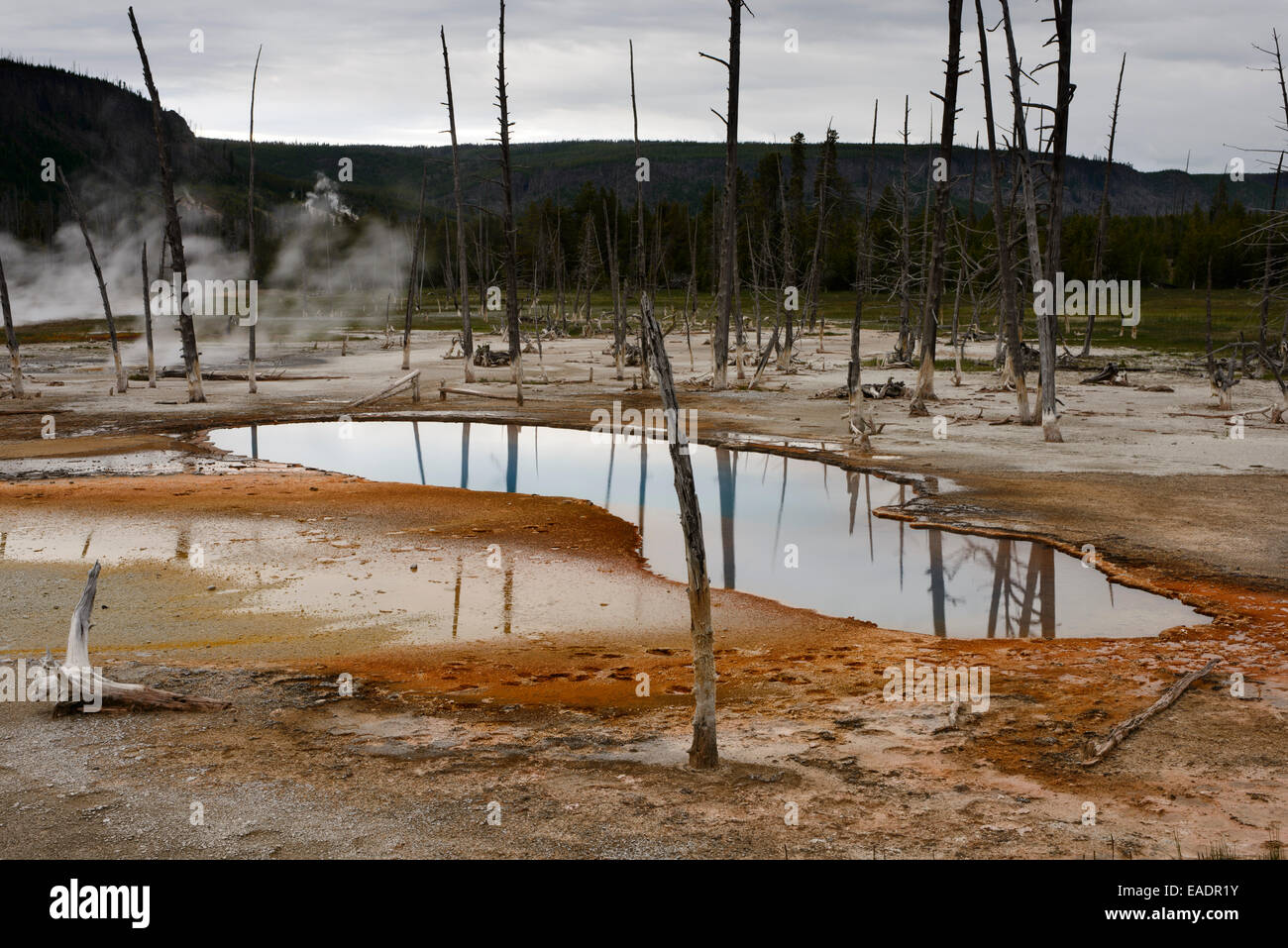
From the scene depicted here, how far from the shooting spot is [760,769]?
255 inches

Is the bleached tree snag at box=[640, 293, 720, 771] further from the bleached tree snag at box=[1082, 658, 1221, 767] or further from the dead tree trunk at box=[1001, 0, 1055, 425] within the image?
the dead tree trunk at box=[1001, 0, 1055, 425]

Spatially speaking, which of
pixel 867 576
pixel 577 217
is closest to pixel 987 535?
pixel 867 576

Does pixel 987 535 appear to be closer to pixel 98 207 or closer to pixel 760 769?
pixel 760 769

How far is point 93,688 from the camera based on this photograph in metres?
7.44

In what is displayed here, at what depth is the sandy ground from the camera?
5711 millimetres

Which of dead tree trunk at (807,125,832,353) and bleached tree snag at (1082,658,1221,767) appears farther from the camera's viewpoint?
dead tree trunk at (807,125,832,353)

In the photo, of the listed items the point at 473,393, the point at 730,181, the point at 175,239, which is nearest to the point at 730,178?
the point at 730,181

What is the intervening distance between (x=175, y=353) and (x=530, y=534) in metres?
35.4

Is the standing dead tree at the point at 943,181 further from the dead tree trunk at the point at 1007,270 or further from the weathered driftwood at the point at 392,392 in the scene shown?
the weathered driftwood at the point at 392,392

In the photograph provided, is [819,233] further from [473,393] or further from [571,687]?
[571,687]

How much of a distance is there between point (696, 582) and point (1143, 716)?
3070mm

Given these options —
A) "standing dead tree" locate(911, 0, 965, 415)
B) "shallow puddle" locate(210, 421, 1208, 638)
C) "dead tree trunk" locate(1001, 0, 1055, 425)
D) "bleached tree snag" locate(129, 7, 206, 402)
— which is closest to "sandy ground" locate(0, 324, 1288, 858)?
"shallow puddle" locate(210, 421, 1208, 638)

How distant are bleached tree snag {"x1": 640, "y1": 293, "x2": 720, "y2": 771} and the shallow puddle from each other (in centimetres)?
450

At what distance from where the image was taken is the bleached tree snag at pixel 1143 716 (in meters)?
6.65
